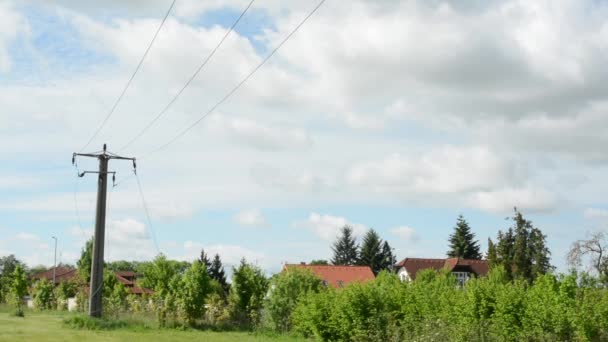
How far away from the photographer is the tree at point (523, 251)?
161ft

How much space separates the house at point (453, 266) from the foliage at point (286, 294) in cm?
3576

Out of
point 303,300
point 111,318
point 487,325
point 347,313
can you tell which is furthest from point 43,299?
point 487,325

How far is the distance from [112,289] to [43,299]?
6.70 metres

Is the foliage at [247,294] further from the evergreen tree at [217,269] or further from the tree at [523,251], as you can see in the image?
the evergreen tree at [217,269]

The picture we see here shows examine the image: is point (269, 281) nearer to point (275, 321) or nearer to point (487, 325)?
point (275, 321)

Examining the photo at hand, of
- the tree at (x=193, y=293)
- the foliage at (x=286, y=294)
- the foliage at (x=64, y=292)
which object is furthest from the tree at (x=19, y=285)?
the foliage at (x=286, y=294)

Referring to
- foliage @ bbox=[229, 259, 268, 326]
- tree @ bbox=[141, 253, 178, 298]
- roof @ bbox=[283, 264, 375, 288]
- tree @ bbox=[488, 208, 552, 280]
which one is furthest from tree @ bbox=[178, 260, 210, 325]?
roof @ bbox=[283, 264, 375, 288]

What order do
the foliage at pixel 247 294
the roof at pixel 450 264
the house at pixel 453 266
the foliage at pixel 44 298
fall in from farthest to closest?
the roof at pixel 450 264 → the house at pixel 453 266 → the foliage at pixel 44 298 → the foliage at pixel 247 294

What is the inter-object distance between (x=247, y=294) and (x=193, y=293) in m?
3.45

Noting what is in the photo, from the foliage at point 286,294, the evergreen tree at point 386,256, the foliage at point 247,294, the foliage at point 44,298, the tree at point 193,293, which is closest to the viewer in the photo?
the foliage at point 286,294

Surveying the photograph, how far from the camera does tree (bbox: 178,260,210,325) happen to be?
38688mm

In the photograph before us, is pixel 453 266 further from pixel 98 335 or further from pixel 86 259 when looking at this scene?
pixel 98 335

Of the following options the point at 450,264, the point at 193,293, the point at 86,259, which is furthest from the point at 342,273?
the point at 193,293

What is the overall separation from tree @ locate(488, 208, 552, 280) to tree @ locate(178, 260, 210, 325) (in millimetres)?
21915
